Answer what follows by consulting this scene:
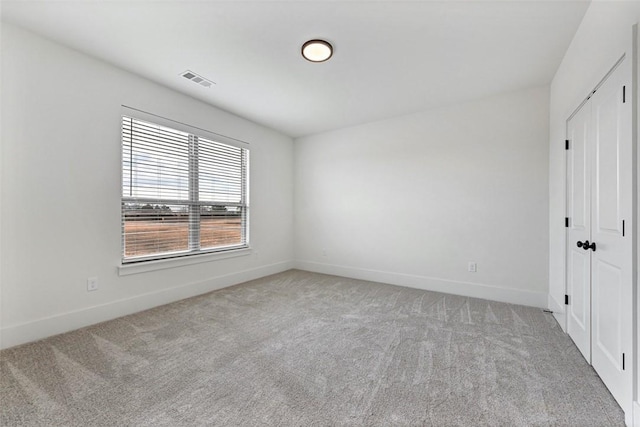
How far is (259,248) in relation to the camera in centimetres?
466

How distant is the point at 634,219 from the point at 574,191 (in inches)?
46.0

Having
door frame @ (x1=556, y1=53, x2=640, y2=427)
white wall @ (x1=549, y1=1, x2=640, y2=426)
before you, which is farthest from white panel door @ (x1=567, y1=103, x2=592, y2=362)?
door frame @ (x1=556, y1=53, x2=640, y2=427)

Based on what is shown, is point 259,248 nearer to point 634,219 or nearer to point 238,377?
point 238,377

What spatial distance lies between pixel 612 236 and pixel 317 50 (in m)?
2.66

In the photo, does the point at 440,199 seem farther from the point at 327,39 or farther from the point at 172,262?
the point at 172,262

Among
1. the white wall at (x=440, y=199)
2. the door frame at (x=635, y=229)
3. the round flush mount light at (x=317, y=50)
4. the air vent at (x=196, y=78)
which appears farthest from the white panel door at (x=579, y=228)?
the air vent at (x=196, y=78)

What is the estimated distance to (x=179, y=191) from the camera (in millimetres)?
3488

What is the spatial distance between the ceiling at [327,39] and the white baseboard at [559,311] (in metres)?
2.52

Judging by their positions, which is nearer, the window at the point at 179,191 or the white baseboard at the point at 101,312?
the white baseboard at the point at 101,312

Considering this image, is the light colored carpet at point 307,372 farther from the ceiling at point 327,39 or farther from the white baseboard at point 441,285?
the ceiling at point 327,39

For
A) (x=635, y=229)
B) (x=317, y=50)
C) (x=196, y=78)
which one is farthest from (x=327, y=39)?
(x=635, y=229)

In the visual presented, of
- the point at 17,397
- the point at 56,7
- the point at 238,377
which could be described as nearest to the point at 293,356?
the point at 238,377

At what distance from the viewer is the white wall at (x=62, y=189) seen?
2.23 m

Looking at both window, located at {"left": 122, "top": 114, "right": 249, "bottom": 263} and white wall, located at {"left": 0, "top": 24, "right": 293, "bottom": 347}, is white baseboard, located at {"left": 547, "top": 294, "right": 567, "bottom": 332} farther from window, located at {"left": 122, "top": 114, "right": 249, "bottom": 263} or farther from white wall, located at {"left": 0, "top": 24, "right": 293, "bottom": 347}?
white wall, located at {"left": 0, "top": 24, "right": 293, "bottom": 347}
